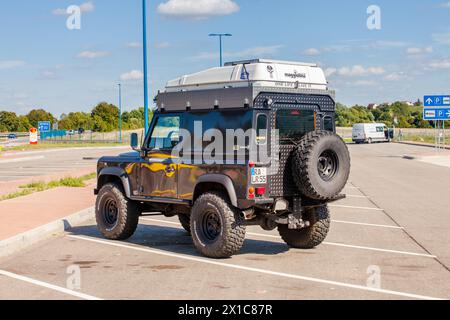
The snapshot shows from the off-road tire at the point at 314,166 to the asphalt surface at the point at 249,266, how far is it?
0.96 meters

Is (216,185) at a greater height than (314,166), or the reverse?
(314,166)

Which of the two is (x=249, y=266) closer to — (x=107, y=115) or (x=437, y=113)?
(x=437, y=113)

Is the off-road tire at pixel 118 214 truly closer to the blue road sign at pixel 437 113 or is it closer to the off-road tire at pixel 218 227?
the off-road tire at pixel 218 227

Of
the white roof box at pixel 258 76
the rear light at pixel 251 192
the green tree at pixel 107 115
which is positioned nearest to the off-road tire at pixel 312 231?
the rear light at pixel 251 192

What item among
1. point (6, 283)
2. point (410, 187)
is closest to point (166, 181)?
point (6, 283)

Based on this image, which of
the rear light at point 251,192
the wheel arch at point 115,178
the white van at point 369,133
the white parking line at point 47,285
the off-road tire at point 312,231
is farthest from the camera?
the white van at point 369,133

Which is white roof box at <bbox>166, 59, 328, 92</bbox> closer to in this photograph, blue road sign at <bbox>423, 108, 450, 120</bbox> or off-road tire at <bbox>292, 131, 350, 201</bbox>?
off-road tire at <bbox>292, 131, 350, 201</bbox>

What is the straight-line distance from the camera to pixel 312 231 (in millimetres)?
10672

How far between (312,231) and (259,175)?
165cm

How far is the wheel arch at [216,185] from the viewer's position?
9.56 meters

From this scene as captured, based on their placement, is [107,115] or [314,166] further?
[107,115]

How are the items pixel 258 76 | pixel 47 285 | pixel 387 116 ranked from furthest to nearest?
pixel 387 116 < pixel 258 76 < pixel 47 285

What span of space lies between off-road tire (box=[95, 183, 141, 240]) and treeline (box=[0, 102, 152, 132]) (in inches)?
4392

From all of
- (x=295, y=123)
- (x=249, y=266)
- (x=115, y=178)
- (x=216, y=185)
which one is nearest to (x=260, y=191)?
(x=216, y=185)
